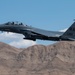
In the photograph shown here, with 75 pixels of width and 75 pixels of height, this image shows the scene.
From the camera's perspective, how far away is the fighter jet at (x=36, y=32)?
7481 centimetres

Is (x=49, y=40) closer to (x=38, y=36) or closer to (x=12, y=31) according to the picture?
(x=38, y=36)

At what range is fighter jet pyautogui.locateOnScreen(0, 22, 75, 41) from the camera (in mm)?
74812

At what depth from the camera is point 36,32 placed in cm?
7744

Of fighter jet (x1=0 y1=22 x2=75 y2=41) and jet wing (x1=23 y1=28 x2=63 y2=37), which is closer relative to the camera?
fighter jet (x1=0 y1=22 x2=75 y2=41)

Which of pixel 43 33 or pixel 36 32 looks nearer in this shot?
pixel 43 33

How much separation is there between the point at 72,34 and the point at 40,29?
8544 millimetres

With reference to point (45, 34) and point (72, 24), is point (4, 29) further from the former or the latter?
point (72, 24)

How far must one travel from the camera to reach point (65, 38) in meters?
74.4

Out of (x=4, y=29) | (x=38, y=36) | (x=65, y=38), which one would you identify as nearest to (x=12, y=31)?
(x=4, y=29)

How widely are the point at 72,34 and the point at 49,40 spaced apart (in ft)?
16.3

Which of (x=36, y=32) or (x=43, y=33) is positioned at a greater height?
(x=36, y=32)

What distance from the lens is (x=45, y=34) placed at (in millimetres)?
76250

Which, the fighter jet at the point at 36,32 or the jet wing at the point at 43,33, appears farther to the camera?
the jet wing at the point at 43,33

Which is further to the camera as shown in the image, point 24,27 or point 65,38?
point 24,27
